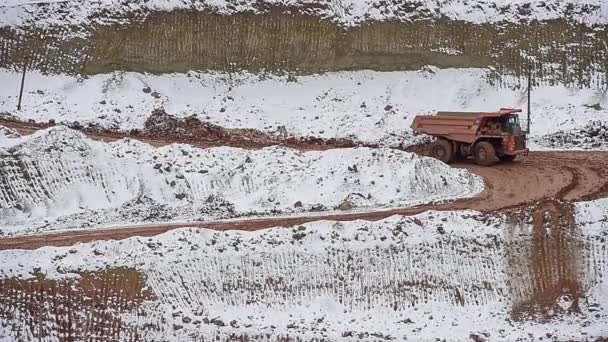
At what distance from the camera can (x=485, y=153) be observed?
2611 cm

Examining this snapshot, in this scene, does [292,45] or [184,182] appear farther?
[292,45]

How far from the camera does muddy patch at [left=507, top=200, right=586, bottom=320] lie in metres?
18.7

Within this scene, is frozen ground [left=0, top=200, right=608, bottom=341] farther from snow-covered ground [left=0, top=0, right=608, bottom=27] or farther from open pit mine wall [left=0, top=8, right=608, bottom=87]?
snow-covered ground [left=0, top=0, right=608, bottom=27]

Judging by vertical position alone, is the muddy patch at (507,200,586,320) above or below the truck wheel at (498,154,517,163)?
below

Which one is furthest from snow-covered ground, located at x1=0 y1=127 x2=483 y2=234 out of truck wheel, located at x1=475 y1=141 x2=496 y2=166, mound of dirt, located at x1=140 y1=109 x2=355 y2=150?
mound of dirt, located at x1=140 y1=109 x2=355 y2=150

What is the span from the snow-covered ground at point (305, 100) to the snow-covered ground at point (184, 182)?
526cm

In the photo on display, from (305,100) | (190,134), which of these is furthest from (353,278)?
(305,100)

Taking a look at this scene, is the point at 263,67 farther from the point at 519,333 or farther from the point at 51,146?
the point at 519,333

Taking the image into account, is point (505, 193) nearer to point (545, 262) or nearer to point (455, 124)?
point (455, 124)

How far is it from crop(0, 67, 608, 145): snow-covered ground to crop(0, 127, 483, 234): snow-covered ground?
526 centimetres

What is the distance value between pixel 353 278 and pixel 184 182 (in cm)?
591

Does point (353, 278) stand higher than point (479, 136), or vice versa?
point (479, 136)

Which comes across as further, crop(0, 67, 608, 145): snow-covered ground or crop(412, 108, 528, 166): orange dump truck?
crop(0, 67, 608, 145): snow-covered ground

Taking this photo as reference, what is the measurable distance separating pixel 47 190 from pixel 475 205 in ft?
33.5
